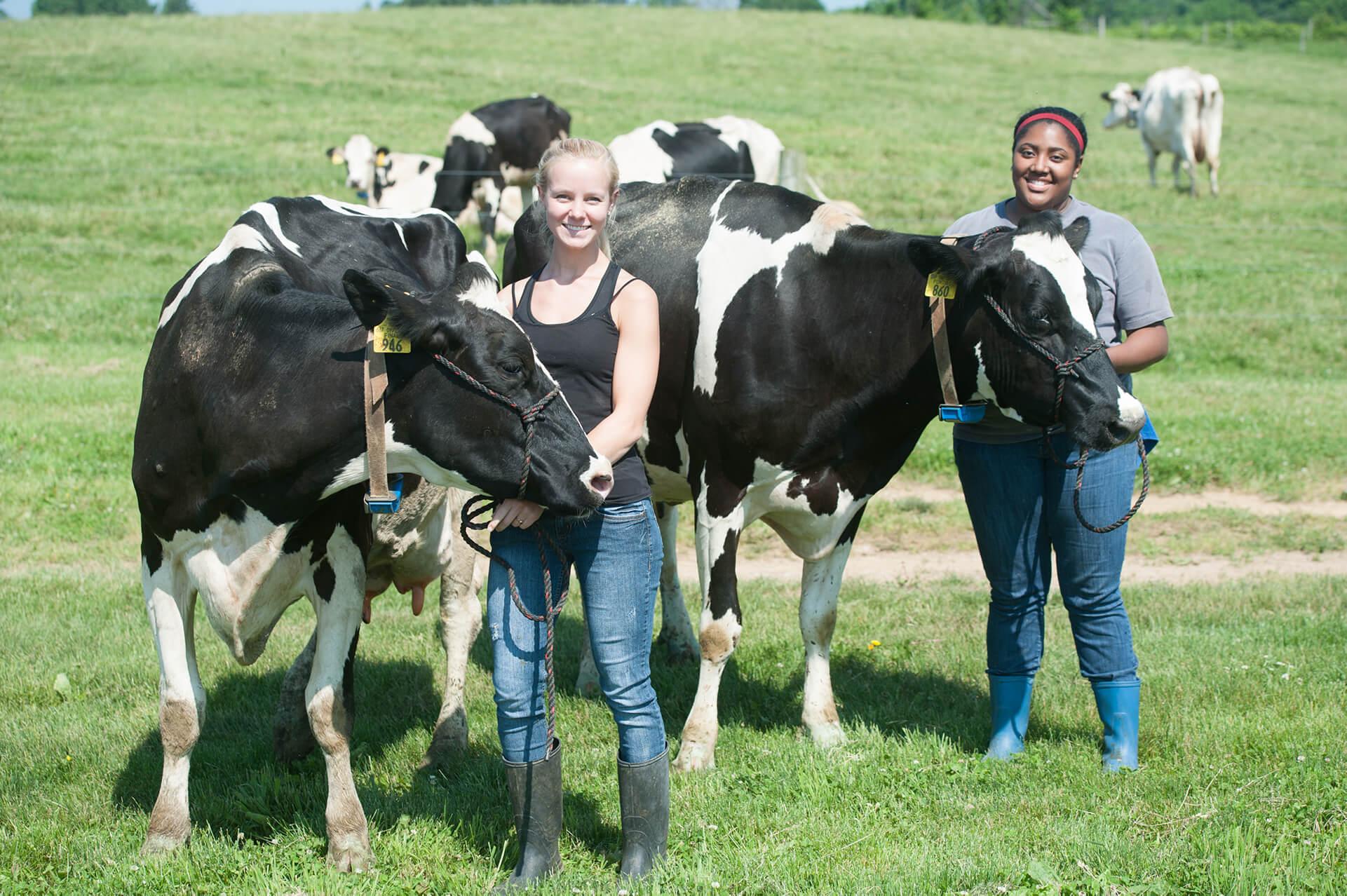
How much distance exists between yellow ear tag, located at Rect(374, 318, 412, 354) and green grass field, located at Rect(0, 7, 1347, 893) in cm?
172

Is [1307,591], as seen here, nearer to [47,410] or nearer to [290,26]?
[47,410]

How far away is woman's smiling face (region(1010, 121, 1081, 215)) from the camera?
482 cm

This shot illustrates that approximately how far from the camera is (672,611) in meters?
7.05

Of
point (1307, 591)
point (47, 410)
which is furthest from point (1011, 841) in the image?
point (47, 410)

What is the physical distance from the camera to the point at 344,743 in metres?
4.68

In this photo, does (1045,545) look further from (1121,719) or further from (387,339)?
(387,339)

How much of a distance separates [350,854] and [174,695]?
0.84 m

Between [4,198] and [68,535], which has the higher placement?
[4,198]

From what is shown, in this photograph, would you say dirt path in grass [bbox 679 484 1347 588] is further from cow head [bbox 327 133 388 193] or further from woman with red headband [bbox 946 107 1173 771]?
cow head [bbox 327 133 388 193]

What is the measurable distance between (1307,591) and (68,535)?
7381 millimetres

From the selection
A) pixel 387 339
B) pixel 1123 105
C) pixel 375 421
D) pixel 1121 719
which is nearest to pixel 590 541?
pixel 375 421

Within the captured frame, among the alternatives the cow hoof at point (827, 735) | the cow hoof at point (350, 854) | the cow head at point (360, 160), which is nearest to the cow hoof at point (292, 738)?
the cow hoof at point (350, 854)

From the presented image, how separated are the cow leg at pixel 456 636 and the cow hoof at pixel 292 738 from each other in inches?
19.7

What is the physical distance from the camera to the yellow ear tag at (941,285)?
486cm
